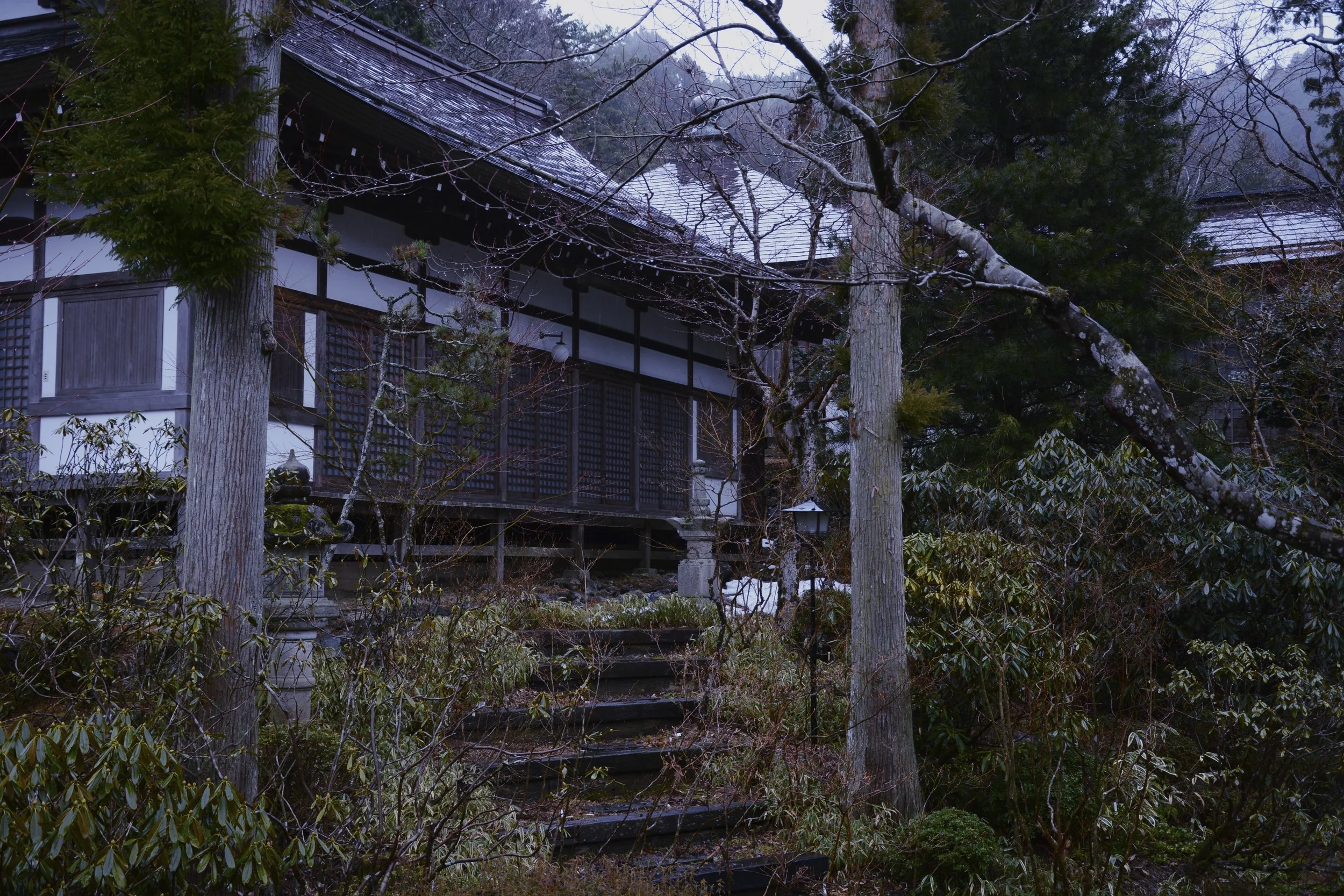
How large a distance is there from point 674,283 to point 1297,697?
794 centimetres

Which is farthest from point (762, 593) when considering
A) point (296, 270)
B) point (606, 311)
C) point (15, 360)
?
point (15, 360)

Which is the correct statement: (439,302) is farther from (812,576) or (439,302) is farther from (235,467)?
(235,467)

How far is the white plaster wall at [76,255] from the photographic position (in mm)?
8836

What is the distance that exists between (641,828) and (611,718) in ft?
5.70

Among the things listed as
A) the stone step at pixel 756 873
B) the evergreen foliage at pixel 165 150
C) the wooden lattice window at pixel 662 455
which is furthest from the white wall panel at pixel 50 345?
the stone step at pixel 756 873

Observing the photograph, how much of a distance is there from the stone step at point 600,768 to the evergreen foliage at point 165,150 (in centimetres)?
325

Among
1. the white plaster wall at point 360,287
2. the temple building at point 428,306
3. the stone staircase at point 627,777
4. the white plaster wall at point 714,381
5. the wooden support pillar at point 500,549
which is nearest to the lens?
the stone staircase at point 627,777

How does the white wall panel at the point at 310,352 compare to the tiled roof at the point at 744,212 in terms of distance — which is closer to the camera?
the tiled roof at the point at 744,212

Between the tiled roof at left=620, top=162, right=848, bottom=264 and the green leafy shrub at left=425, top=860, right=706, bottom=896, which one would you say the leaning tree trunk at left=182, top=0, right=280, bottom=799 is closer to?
the green leafy shrub at left=425, top=860, right=706, bottom=896

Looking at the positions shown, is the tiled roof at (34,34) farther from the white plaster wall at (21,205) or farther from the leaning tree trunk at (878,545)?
the leaning tree trunk at (878,545)

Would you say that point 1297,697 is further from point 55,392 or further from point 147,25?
point 55,392

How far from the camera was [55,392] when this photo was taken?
899 cm

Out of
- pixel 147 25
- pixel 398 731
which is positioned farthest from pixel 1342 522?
pixel 147 25

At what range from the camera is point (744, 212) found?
13680 millimetres
